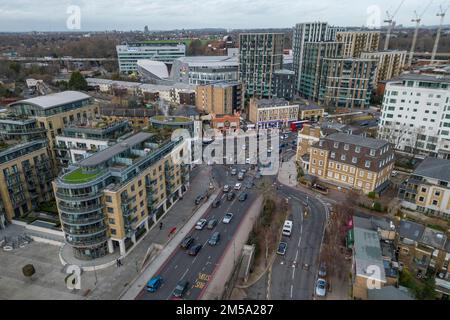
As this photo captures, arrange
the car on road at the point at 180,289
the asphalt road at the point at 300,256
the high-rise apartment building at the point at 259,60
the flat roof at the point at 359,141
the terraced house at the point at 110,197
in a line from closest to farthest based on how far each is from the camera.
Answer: the car on road at the point at 180,289
the asphalt road at the point at 300,256
the terraced house at the point at 110,197
the flat roof at the point at 359,141
the high-rise apartment building at the point at 259,60

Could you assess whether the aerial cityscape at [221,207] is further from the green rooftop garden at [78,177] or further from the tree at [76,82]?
the tree at [76,82]

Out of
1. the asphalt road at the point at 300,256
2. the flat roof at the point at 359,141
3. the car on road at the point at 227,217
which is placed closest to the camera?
the asphalt road at the point at 300,256

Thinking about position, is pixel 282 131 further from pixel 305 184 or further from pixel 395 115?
pixel 305 184

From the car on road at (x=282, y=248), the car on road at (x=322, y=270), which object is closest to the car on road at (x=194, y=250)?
the car on road at (x=282, y=248)

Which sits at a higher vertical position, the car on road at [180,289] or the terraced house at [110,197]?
the terraced house at [110,197]

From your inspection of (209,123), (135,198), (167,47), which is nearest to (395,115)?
(209,123)

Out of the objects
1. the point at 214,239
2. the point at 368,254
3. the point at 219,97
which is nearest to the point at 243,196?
the point at 214,239
